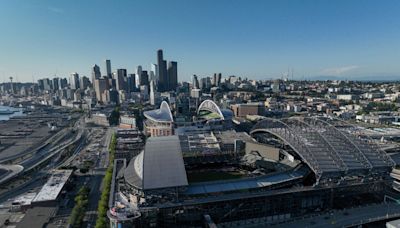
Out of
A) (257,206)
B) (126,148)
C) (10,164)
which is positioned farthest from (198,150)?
(10,164)

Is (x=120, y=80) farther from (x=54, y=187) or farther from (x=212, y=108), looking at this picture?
(x=54, y=187)

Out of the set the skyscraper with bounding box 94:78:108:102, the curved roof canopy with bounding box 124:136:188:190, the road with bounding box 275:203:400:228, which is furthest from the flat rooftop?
the skyscraper with bounding box 94:78:108:102

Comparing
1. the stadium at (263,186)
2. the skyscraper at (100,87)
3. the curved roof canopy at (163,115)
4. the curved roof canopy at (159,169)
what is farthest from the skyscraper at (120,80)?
the curved roof canopy at (159,169)

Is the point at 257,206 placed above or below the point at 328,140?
below

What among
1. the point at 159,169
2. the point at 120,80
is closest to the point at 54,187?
Result: the point at 159,169

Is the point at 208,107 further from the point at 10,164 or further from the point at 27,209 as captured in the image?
the point at 27,209

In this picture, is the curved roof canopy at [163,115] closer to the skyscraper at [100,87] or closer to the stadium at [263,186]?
the stadium at [263,186]
